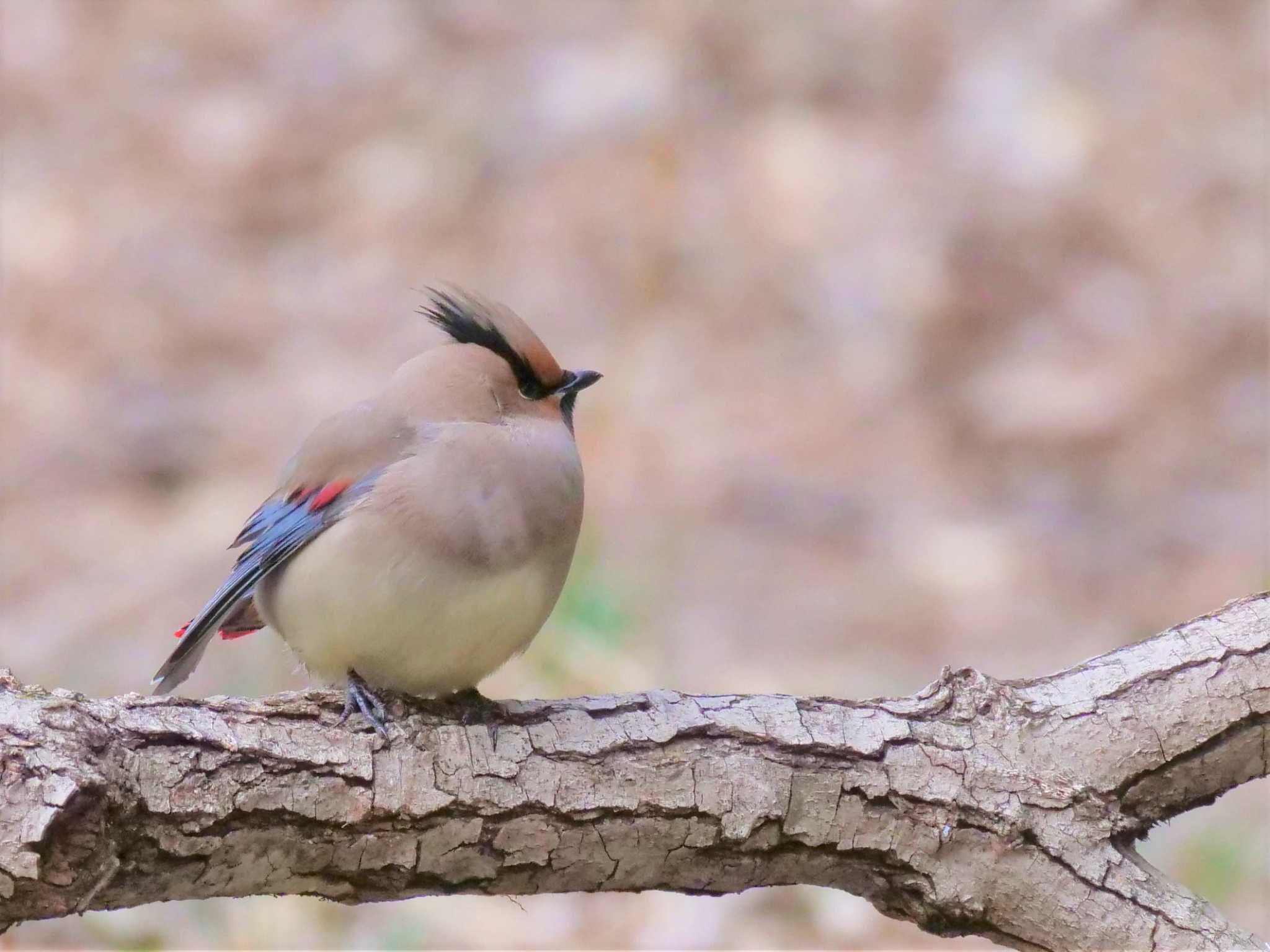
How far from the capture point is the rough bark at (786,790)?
123 inches

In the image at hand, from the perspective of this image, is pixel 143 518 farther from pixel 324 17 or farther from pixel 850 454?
pixel 324 17

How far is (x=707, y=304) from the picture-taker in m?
8.80

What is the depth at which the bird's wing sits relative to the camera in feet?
12.3

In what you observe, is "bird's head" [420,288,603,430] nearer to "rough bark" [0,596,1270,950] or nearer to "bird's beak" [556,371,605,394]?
"bird's beak" [556,371,605,394]

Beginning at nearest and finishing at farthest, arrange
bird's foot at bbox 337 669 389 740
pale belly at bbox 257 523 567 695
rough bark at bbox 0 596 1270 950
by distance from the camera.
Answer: rough bark at bbox 0 596 1270 950 < bird's foot at bbox 337 669 389 740 < pale belly at bbox 257 523 567 695

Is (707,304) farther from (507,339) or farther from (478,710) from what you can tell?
(478,710)

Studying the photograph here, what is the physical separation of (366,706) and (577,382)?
1027mm

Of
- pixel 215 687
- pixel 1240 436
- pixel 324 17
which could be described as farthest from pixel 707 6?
pixel 215 687

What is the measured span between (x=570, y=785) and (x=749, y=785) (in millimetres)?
335

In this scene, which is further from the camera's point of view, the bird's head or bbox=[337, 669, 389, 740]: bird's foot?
the bird's head

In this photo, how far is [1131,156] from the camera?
9266 millimetres

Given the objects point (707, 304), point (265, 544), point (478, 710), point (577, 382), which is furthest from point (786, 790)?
point (707, 304)

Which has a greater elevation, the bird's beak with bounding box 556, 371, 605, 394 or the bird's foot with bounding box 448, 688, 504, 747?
the bird's beak with bounding box 556, 371, 605, 394

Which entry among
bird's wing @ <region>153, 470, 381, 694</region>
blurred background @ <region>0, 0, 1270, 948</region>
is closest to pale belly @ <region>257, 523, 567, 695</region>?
bird's wing @ <region>153, 470, 381, 694</region>
